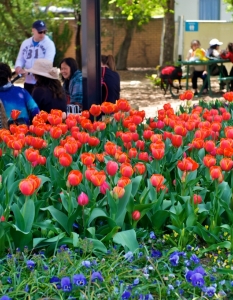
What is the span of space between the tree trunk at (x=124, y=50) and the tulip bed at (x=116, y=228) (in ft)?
79.1

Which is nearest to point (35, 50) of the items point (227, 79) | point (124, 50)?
point (227, 79)

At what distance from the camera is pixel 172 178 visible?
412 centimetres

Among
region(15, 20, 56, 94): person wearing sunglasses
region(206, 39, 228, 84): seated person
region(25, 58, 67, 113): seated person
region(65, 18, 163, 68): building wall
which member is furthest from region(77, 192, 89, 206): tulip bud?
region(65, 18, 163, 68): building wall

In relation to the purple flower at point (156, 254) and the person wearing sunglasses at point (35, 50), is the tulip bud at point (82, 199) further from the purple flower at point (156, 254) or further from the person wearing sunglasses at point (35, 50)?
the person wearing sunglasses at point (35, 50)

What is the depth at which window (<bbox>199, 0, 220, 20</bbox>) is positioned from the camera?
28.7 m

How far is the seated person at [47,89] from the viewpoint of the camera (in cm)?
677

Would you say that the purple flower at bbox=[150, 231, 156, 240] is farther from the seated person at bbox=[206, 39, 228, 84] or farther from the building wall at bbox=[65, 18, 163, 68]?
the building wall at bbox=[65, 18, 163, 68]

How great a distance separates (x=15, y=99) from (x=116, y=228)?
335 cm

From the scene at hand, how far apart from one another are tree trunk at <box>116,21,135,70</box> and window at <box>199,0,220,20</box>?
A: 323cm

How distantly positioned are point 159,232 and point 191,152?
109 cm

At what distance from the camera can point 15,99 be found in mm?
6117

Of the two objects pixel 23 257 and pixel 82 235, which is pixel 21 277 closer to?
pixel 23 257

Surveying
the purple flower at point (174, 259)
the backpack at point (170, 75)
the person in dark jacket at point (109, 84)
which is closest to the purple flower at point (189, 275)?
the purple flower at point (174, 259)

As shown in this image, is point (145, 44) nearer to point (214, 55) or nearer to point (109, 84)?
point (214, 55)
